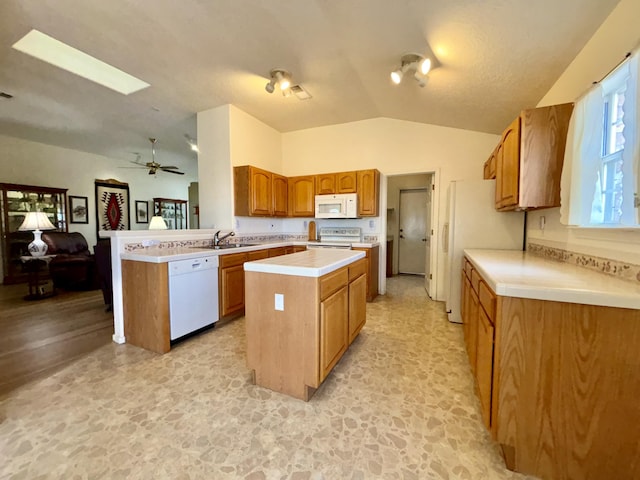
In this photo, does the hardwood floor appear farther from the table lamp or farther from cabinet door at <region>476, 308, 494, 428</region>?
cabinet door at <region>476, 308, 494, 428</region>

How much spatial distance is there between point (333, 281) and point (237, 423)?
104 centimetres

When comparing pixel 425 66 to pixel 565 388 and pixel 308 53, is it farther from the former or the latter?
pixel 565 388

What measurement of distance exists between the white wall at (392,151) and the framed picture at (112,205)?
4.93 meters

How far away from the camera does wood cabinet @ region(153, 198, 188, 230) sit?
24.9ft

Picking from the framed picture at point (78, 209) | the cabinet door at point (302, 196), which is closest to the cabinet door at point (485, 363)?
the cabinet door at point (302, 196)

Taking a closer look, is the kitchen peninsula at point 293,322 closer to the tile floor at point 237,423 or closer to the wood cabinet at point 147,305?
the tile floor at point 237,423

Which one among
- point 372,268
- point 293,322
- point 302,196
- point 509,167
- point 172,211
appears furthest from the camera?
point 172,211

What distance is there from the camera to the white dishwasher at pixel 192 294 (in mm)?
2412

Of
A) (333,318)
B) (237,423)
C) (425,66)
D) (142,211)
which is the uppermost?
(425,66)

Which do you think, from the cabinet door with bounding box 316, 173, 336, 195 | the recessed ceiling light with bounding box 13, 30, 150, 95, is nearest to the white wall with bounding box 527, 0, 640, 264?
the cabinet door with bounding box 316, 173, 336, 195

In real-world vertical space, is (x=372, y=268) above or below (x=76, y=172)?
below

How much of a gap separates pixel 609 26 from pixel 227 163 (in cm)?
383

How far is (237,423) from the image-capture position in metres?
1.52

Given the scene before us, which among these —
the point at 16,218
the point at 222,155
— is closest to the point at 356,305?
the point at 222,155
